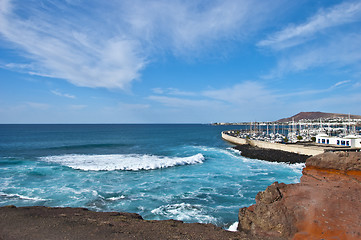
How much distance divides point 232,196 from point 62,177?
19.6 meters

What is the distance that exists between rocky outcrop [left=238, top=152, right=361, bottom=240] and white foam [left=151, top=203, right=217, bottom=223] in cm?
404

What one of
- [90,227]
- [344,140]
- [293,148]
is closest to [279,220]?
[90,227]

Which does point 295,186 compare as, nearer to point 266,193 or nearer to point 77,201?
point 266,193

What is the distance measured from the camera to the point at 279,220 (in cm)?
944

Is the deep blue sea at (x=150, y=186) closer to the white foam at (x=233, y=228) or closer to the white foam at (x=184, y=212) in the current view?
the white foam at (x=184, y=212)

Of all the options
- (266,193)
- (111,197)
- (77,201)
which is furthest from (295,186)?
(77,201)

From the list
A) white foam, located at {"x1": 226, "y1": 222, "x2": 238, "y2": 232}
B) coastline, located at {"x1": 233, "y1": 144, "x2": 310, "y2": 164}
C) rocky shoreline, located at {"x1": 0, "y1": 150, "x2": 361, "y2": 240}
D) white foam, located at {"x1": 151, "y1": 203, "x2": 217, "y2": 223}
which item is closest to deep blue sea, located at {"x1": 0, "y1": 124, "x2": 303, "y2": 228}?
white foam, located at {"x1": 151, "y1": 203, "x2": 217, "y2": 223}

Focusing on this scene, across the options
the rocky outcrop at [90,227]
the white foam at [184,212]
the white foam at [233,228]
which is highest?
the rocky outcrop at [90,227]

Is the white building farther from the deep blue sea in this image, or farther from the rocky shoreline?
the rocky shoreline

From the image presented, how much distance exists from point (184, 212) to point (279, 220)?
7.33 meters

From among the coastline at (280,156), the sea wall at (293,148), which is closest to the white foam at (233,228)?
the coastline at (280,156)

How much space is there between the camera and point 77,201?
55.6 feet

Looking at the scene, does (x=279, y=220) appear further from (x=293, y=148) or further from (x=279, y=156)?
(x=293, y=148)

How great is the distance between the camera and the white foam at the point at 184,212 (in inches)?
552
